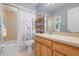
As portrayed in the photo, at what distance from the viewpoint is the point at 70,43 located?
1193 mm

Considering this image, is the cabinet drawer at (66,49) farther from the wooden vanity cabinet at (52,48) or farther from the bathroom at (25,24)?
the bathroom at (25,24)

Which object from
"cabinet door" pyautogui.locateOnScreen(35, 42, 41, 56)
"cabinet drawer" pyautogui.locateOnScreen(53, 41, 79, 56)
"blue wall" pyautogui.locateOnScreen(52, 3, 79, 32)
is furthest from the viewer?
"cabinet door" pyautogui.locateOnScreen(35, 42, 41, 56)

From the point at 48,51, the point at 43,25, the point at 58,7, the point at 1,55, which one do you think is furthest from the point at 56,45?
the point at 1,55

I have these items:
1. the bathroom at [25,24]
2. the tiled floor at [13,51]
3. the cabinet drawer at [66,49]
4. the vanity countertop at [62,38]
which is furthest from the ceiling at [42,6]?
the tiled floor at [13,51]

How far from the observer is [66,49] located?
4.13 feet

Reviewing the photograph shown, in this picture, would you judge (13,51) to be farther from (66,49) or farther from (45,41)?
(66,49)

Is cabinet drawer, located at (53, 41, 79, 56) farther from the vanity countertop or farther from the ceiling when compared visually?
the ceiling

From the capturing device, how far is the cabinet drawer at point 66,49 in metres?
1.17

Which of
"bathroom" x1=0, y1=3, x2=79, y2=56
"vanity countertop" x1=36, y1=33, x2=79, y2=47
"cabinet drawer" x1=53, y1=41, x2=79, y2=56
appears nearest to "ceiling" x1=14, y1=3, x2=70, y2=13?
"bathroom" x1=0, y1=3, x2=79, y2=56

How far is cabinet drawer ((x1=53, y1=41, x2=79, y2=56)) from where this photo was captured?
1.17 meters

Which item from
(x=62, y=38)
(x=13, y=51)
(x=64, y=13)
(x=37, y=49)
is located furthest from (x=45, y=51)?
(x=64, y=13)

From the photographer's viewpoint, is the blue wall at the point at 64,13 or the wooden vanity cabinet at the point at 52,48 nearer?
the wooden vanity cabinet at the point at 52,48

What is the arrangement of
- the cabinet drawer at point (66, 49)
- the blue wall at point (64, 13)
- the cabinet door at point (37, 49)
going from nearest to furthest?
the cabinet drawer at point (66, 49), the blue wall at point (64, 13), the cabinet door at point (37, 49)

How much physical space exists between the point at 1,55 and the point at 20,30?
1.51 ft
